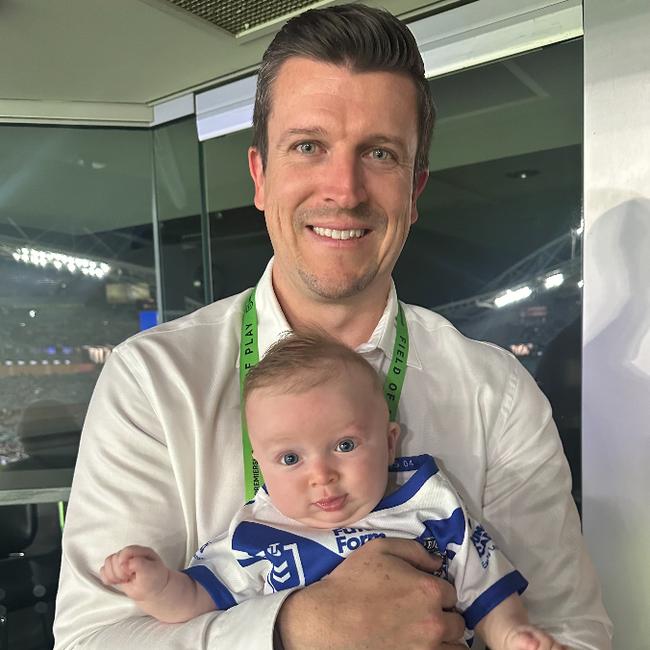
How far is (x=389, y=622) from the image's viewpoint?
1014 mm

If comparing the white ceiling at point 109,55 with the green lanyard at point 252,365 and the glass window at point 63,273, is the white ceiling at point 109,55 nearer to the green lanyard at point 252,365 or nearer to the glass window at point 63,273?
the glass window at point 63,273

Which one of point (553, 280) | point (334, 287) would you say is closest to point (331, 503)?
point (334, 287)

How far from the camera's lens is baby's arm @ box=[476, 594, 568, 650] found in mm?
969

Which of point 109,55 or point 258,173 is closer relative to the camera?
point 258,173

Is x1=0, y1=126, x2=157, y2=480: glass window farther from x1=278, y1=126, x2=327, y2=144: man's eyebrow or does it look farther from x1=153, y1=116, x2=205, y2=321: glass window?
x1=278, y1=126, x2=327, y2=144: man's eyebrow

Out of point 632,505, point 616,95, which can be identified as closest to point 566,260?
point 616,95

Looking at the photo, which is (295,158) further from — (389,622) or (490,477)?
(389,622)

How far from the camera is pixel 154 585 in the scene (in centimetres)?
102

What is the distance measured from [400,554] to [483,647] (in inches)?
16.9

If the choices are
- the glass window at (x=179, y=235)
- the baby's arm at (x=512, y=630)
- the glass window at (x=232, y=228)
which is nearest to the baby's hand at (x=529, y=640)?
the baby's arm at (x=512, y=630)

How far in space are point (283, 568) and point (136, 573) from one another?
0.23 metres

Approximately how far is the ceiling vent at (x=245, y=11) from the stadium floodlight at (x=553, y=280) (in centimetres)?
127

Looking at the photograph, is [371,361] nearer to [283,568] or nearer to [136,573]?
[283,568]

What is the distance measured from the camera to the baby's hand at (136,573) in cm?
101
